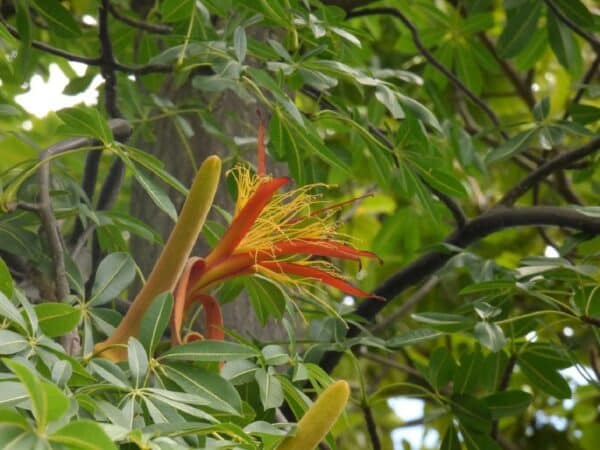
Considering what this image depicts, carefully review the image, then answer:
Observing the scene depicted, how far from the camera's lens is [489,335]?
120 centimetres

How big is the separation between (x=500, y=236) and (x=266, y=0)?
133 cm

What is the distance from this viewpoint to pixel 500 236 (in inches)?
93.0

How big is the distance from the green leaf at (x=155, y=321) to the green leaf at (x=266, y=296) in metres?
0.35

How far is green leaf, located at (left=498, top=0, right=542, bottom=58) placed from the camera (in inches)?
64.7

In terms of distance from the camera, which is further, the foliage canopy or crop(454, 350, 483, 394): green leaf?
crop(454, 350, 483, 394): green leaf

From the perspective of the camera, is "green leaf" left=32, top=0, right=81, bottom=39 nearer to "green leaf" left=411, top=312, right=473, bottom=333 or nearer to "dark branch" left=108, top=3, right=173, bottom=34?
"dark branch" left=108, top=3, right=173, bottom=34

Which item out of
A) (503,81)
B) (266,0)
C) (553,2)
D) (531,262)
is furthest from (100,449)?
(503,81)

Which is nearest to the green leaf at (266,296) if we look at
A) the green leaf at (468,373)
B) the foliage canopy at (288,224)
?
the foliage canopy at (288,224)

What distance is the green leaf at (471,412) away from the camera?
4.21 feet

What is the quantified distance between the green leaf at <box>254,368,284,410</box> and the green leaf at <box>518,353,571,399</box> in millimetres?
455

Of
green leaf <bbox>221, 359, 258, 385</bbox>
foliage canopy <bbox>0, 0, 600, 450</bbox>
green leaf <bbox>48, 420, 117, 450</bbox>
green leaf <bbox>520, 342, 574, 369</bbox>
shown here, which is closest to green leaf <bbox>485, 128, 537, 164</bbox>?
foliage canopy <bbox>0, 0, 600, 450</bbox>

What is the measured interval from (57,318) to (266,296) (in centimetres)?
41

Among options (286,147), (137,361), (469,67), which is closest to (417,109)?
(286,147)

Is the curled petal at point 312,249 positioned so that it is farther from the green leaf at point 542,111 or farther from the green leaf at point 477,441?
the green leaf at point 542,111
